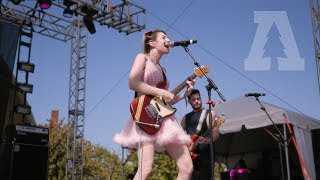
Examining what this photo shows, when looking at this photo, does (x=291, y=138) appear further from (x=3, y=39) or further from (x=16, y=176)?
(x=3, y=39)

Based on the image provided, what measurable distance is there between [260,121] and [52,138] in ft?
57.3

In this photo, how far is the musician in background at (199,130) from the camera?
4652 mm

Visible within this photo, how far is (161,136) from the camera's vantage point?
9.00 ft

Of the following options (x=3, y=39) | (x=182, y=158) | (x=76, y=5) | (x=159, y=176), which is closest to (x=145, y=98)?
(x=182, y=158)

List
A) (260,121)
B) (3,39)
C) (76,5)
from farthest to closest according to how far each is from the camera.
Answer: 1. (76,5)
2. (3,39)
3. (260,121)

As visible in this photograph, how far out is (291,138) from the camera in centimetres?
633

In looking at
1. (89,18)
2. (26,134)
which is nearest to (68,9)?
(89,18)

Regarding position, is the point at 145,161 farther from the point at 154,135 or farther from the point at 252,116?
the point at 252,116

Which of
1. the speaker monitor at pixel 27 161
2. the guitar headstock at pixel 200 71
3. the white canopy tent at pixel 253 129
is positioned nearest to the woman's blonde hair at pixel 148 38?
the guitar headstock at pixel 200 71

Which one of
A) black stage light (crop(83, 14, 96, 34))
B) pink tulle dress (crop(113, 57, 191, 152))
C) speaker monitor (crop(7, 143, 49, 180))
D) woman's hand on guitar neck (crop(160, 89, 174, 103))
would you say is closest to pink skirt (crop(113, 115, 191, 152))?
pink tulle dress (crop(113, 57, 191, 152))

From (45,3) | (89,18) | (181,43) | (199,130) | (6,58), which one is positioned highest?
(45,3)

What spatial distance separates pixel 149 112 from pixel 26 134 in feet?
12.6

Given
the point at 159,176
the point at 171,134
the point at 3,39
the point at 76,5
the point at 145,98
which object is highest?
the point at 76,5

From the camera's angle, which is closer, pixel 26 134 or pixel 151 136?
pixel 151 136
